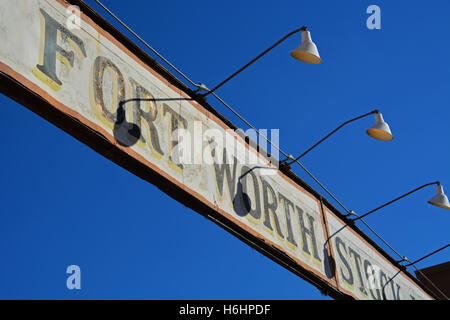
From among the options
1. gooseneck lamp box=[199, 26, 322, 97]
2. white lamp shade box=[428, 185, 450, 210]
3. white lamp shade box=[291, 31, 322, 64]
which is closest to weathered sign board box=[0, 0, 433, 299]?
gooseneck lamp box=[199, 26, 322, 97]

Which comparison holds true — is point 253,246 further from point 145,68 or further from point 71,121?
point 71,121

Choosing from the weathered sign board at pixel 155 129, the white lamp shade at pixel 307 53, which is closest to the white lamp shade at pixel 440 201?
the weathered sign board at pixel 155 129

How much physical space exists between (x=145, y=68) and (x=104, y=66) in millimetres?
781

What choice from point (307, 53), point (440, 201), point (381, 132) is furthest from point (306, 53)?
point (440, 201)

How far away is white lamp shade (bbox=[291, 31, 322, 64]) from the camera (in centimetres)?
847

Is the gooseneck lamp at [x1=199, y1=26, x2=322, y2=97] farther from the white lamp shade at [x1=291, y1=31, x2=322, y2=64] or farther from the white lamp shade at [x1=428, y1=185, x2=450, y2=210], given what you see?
the white lamp shade at [x1=428, y1=185, x2=450, y2=210]

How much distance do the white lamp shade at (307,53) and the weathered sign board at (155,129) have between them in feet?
4.58

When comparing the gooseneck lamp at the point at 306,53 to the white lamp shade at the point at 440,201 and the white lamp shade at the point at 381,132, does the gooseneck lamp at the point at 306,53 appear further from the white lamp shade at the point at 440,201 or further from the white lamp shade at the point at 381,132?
the white lamp shade at the point at 440,201

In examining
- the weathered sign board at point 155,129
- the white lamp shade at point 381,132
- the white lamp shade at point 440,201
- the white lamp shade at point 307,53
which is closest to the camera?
the weathered sign board at point 155,129

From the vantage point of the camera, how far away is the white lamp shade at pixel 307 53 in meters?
8.47

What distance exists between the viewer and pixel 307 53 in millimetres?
8469

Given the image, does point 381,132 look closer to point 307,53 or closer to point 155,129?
point 307,53

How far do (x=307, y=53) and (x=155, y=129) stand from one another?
7.89 ft

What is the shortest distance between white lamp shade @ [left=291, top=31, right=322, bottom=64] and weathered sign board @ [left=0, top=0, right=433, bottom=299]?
140cm
